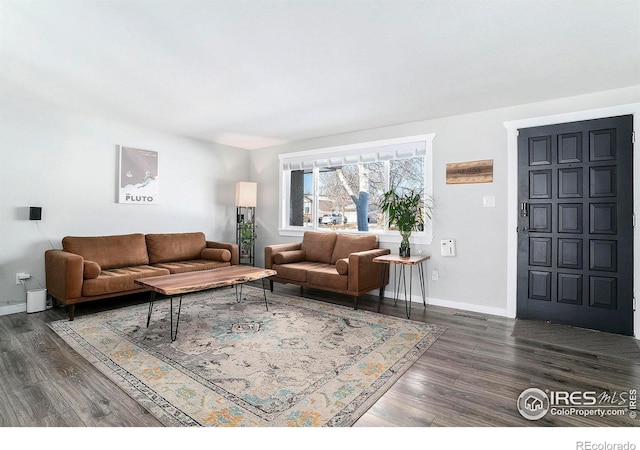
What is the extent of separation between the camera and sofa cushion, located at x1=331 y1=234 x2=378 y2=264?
14.9 ft

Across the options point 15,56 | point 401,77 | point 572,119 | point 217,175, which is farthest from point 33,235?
point 572,119

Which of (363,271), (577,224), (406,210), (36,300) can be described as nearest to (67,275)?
(36,300)

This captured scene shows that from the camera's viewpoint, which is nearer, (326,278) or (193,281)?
(193,281)

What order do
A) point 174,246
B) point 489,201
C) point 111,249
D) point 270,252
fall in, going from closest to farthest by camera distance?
1. point 489,201
2. point 111,249
3. point 270,252
4. point 174,246

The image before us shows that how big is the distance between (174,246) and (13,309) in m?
1.86

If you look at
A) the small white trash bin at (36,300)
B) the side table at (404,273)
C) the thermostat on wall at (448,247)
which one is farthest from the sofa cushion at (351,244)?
the small white trash bin at (36,300)

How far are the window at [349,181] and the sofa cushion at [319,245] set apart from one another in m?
0.41

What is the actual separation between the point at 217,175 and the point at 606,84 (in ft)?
17.4

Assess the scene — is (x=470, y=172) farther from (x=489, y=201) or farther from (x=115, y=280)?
(x=115, y=280)

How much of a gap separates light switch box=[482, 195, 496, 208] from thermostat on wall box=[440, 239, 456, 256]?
562mm

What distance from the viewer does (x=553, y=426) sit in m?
1.75

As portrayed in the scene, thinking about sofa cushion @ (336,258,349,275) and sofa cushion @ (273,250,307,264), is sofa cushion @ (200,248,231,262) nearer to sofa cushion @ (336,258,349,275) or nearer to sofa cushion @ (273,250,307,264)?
sofa cushion @ (273,250,307,264)

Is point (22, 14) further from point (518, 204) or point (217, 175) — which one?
point (518, 204)

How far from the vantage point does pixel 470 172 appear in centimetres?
400
